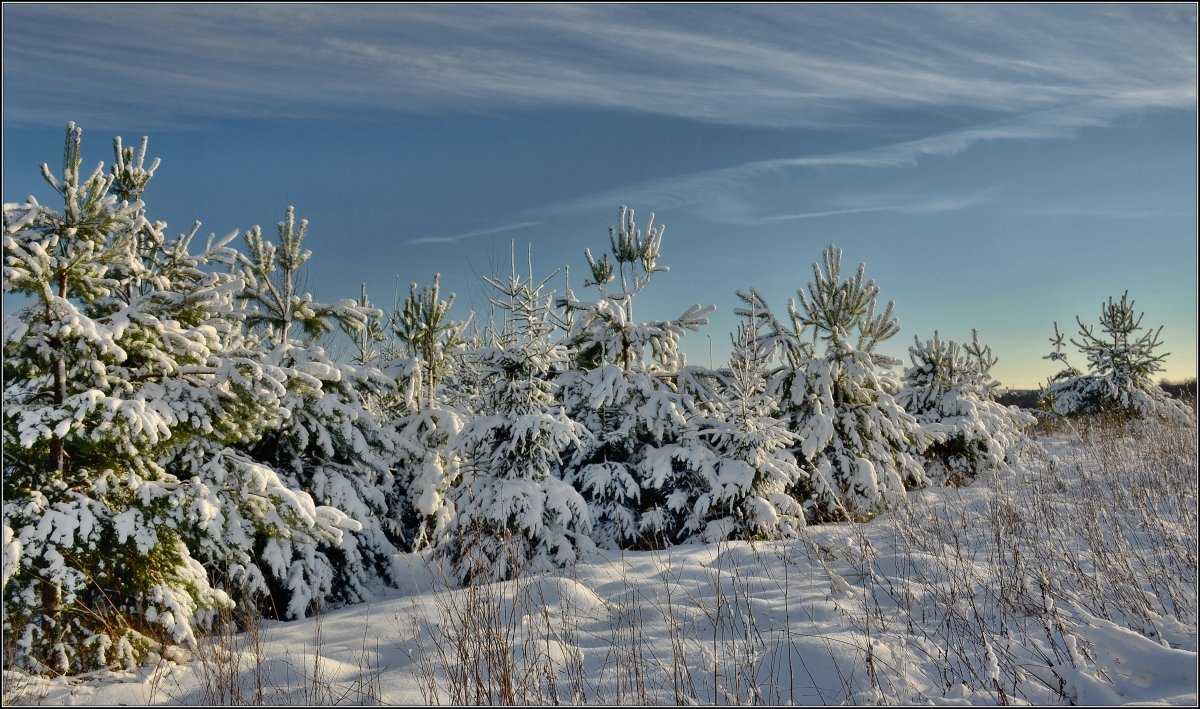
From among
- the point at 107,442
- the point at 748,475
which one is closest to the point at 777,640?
the point at 748,475

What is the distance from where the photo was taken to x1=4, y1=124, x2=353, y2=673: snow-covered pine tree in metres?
4.61

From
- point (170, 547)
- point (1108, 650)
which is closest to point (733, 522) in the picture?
point (1108, 650)

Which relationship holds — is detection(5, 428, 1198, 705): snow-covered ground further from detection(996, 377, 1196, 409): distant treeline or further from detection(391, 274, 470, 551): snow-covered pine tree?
detection(996, 377, 1196, 409): distant treeline

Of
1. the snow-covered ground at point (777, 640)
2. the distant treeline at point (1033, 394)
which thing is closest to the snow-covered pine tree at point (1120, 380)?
the distant treeline at point (1033, 394)

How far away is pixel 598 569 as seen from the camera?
21.5 feet

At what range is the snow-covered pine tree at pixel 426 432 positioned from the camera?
9180 millimetres

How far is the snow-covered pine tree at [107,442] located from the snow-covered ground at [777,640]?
56 centimetres

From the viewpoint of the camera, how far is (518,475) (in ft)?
27.6

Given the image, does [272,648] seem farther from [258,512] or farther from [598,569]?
Result: [598,569]

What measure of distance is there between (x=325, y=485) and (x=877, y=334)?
829 centimetres

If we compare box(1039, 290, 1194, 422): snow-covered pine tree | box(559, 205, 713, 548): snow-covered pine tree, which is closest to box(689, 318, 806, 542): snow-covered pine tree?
box(559, 205, 713, 548): snow-covered pine tree

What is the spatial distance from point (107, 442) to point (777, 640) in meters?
5.16

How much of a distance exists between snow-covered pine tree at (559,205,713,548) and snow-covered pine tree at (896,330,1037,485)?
4756 millimetres

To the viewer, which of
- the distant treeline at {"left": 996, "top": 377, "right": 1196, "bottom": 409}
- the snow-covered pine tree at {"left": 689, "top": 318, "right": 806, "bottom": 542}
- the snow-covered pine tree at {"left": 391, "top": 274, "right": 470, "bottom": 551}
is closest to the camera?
the snow-covered pine tree at {"left": 689, "top": 318, "right": 806, "bottom": 542}
